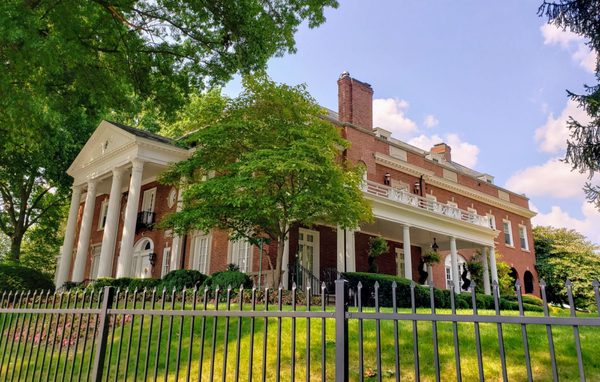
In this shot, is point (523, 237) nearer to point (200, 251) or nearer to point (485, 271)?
point (485, 271)

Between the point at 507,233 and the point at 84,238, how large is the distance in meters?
29.5

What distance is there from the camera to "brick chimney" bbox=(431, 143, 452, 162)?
37.3 m

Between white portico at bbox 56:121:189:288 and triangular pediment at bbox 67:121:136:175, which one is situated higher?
triangular pediment at bbox 67:121:136:175

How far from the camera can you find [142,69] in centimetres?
1405

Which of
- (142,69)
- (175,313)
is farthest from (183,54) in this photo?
(175,313)

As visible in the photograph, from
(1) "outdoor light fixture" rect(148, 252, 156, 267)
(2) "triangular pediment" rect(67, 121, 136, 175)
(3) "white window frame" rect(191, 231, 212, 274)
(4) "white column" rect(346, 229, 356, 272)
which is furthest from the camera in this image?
(1) "outdoor light fixture" rect(148, 252, 156, 267)

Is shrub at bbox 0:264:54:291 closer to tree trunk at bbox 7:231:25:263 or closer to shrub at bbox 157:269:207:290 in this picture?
shrub at bbox 157:269:207:290

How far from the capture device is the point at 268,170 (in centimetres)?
1382

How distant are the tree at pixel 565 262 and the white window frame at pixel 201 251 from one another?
23297 mm

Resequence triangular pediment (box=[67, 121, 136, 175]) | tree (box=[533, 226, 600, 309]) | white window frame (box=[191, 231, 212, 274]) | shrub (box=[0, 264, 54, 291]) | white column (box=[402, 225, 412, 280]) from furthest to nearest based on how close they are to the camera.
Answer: tree (box=[533, 226, 600, 309]) < triangular pediment (box=[67, 121, 136, 175]) < white window frame (box=[191, 231, 212, 274]) < white column (box=[402, 225, 412, 280]) < shrub (box=[0, 264, 54, 291])

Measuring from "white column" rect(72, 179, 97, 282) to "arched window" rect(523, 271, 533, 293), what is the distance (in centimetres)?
3033

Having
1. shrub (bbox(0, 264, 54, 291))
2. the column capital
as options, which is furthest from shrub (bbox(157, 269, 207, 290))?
the column capital

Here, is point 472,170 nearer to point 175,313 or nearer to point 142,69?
point 142,69

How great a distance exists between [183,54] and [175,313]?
457 inches
